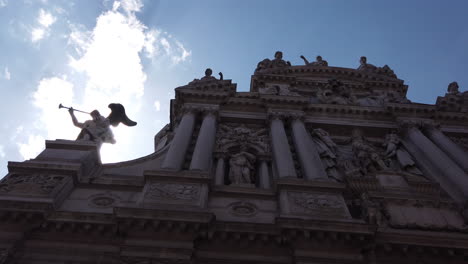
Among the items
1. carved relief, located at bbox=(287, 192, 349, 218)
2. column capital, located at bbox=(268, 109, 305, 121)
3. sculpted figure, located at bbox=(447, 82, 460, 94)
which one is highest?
sculpted figure, located at bbox=(447, 82, 460, 94)

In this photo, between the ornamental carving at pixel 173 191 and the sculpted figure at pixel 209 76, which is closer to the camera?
the ornamental carving at pixel 173 191

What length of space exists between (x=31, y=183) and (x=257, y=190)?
5.76 meters

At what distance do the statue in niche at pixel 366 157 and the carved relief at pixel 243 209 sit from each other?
4.70 meters

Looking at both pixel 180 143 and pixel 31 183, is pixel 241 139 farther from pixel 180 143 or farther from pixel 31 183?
pixel 31 183

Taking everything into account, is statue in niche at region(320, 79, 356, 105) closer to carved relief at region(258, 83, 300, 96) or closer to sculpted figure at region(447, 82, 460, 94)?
carved relief at region(258, 83, 300, 96)

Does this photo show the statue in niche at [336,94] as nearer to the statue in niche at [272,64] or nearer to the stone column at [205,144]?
the statue in niche at [272,64]

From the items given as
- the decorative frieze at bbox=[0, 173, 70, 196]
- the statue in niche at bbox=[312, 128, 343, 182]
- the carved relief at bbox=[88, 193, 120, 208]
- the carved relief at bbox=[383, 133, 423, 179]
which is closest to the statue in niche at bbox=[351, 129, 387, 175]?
the carved relief at bbox=[383, 133, 423, 179]

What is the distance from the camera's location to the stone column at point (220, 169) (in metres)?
10.9

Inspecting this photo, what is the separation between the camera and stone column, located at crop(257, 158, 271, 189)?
10800 mm

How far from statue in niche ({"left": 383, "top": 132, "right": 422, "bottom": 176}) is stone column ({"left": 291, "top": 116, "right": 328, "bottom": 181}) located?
9.48 ft

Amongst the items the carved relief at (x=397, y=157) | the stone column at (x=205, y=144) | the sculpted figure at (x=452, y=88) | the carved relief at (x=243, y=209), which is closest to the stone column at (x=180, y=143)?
the stone column at (x=205, y=144)

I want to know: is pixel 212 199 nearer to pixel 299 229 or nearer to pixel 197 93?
pixel 299 229

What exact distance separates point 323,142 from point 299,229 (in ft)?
20.3

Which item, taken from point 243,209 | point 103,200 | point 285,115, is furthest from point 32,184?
point 285,115
